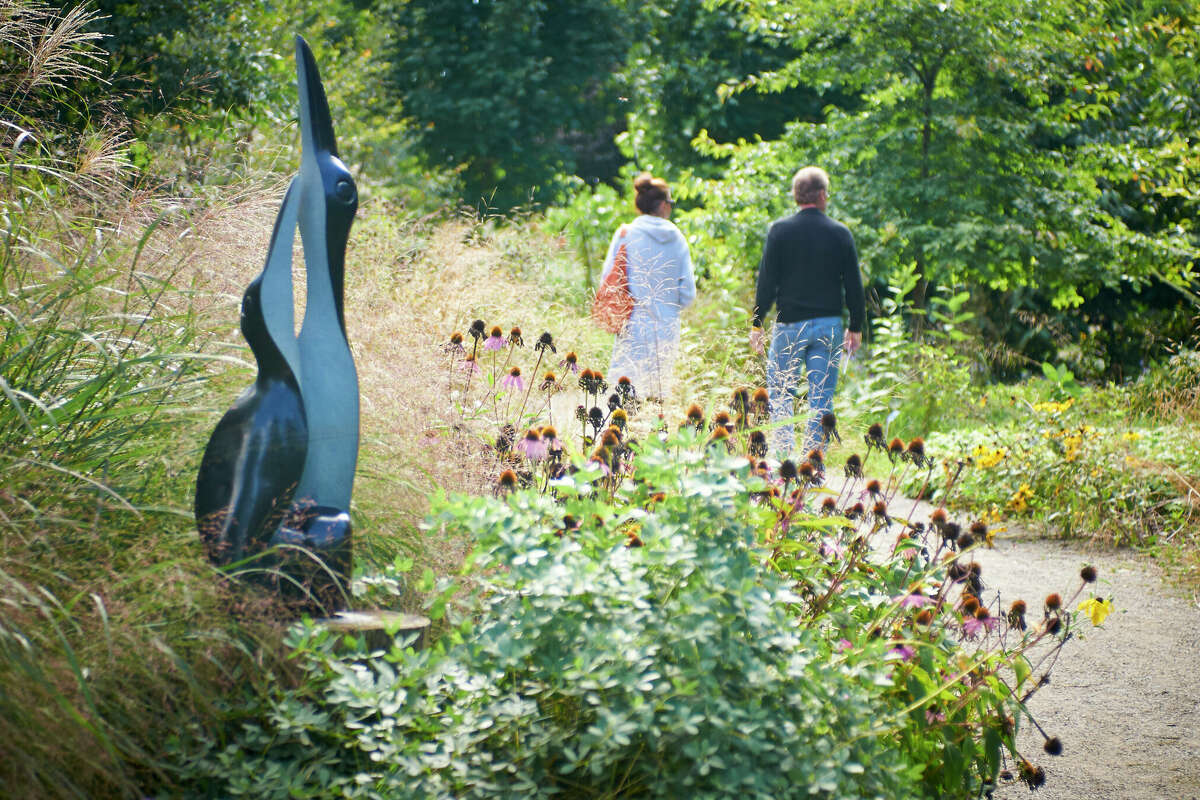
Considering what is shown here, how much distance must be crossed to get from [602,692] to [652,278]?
165 inches

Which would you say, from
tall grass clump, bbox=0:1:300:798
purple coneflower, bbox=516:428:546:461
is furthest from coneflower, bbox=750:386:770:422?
tall grass clump, bbox=0:1:300:798

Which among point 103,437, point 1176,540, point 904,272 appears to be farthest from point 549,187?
point 103,437

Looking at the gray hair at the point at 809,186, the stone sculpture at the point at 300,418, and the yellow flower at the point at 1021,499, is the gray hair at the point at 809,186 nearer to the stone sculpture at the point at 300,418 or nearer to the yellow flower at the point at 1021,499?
the yellow flower at the point at 1021,499

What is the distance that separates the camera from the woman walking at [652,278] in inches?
219

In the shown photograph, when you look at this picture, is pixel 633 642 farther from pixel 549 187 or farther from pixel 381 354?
pixel 549 187

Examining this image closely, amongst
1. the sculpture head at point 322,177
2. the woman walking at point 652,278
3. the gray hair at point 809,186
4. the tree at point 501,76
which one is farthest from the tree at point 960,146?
the tree at point 501,76

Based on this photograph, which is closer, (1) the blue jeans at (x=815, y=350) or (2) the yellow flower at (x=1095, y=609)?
(2) the yellow flower at (x=1095, y=609)

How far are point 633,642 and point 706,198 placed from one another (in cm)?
824

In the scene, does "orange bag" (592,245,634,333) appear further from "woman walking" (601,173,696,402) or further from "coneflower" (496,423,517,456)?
"coneflower" (496,423,517,456)

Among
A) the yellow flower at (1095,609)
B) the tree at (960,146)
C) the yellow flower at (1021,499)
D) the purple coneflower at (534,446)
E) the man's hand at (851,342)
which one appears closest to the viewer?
the yellow flower at (1095,609)

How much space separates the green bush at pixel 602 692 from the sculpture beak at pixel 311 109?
93 centimetres

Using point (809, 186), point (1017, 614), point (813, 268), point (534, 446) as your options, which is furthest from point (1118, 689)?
point (809, 186)

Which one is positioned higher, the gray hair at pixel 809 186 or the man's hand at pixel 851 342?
the gray hair at pixel 809 186

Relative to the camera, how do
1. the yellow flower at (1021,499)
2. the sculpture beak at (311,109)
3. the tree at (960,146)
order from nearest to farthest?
the sculpture beak at (311,109)
the yellow flower at (1021,499)
the tree at (960,146)
